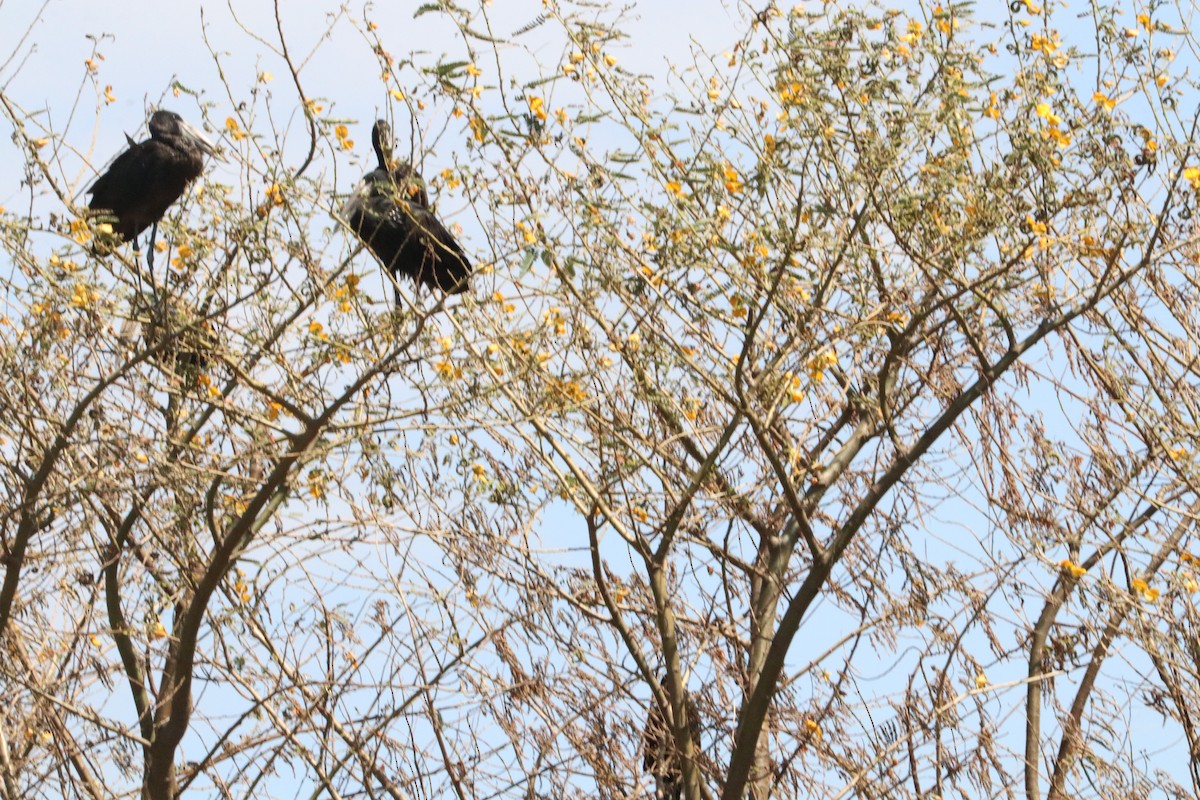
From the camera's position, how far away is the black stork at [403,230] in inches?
195

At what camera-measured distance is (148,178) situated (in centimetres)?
671

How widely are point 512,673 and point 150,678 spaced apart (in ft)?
5.67

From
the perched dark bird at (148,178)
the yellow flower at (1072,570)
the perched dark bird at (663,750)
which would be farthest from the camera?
the perched dark bird at (148,178)

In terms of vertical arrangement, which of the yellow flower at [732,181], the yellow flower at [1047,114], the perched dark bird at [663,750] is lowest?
the perched dark bird at [663,750]

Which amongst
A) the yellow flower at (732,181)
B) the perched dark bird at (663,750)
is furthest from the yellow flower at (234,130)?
the perched dark bird at (663,750)

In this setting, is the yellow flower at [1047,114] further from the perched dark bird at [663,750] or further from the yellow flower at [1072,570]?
the perched dark bird at [663,750]

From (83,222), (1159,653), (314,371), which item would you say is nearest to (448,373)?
(314,371)

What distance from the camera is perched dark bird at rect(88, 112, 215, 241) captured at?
6680 mm

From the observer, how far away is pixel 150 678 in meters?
6.20

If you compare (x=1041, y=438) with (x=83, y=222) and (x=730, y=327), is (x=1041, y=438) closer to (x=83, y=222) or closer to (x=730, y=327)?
(x=730, y=327)

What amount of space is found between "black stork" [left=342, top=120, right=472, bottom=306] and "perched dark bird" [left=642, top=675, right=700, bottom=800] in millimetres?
1789

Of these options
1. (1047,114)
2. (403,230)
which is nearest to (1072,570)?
(1047,114)

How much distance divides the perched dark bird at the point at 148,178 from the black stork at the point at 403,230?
1049 millimetres

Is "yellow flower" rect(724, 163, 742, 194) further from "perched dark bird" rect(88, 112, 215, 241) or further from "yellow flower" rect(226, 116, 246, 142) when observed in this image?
"perched dark bird" rect(88, 112, 215, 241)
